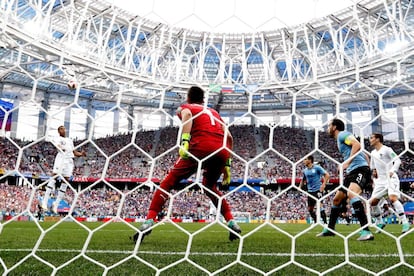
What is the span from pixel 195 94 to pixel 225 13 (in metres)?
2.06

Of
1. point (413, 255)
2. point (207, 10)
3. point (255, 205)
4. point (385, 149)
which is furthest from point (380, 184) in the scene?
point (255, 205)

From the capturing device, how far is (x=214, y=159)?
340cm

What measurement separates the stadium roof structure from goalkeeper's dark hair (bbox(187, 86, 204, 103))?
230 inches

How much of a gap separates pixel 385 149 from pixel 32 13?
74.4 ft

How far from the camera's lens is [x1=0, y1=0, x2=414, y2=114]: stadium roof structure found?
12.6m

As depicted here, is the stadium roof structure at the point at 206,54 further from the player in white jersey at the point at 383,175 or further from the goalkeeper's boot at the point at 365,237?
the goalkeeper's boot at the point at 365,237

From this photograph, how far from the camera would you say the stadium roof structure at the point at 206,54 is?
12594 millimetres

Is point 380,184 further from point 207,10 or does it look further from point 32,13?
point 32,13

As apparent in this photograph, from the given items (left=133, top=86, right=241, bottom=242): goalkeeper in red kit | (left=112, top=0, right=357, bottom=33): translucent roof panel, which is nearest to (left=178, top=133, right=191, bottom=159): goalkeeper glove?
(left=133, top=86, right=241, bottom=242): goalkeeper in red kit

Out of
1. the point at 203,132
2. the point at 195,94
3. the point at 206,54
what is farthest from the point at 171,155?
the point at 203,132

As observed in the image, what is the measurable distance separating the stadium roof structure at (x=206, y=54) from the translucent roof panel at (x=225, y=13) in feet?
8.66

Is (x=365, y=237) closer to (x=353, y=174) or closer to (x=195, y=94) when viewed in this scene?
(x=353, y=174)

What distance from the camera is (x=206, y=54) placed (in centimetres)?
2488

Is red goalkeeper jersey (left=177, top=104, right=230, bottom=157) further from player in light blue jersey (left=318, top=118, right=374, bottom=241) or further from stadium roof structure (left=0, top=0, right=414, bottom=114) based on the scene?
stadium roof structure (left=0, top=0, right=414, bottom=114)
